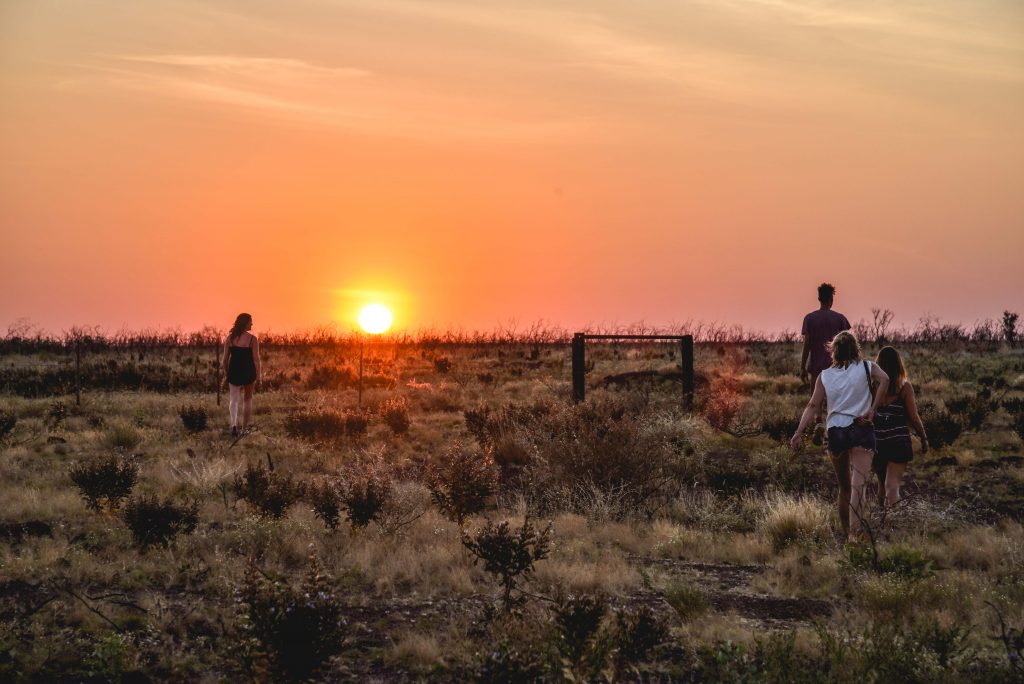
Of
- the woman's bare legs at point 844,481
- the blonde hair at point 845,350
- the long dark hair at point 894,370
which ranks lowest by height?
the woman's bare legs at point 844,481

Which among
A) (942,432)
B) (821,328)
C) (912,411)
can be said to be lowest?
(942,432)

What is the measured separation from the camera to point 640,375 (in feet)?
72.6

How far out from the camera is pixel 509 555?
6.66m

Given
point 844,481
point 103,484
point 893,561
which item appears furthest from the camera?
point 103,484

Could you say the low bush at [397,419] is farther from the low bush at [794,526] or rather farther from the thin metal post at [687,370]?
the low bush at [794,526]

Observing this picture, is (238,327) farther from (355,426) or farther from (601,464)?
(601,464)

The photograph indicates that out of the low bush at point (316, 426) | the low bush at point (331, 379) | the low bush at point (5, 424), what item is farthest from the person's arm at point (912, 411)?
the low bush at point (331, 379)

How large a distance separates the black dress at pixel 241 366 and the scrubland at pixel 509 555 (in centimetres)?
111

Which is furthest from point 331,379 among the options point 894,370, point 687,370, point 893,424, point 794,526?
point 894,370

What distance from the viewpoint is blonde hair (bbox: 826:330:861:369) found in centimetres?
789

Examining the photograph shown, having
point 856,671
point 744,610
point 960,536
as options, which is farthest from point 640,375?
point 856,671

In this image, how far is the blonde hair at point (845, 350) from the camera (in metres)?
7.89

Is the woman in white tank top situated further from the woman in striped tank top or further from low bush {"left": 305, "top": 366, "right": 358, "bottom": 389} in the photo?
low bush {"left": 305, "top": 366, "right": 358, "bottom": 389}

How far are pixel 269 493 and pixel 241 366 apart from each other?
207 inches
